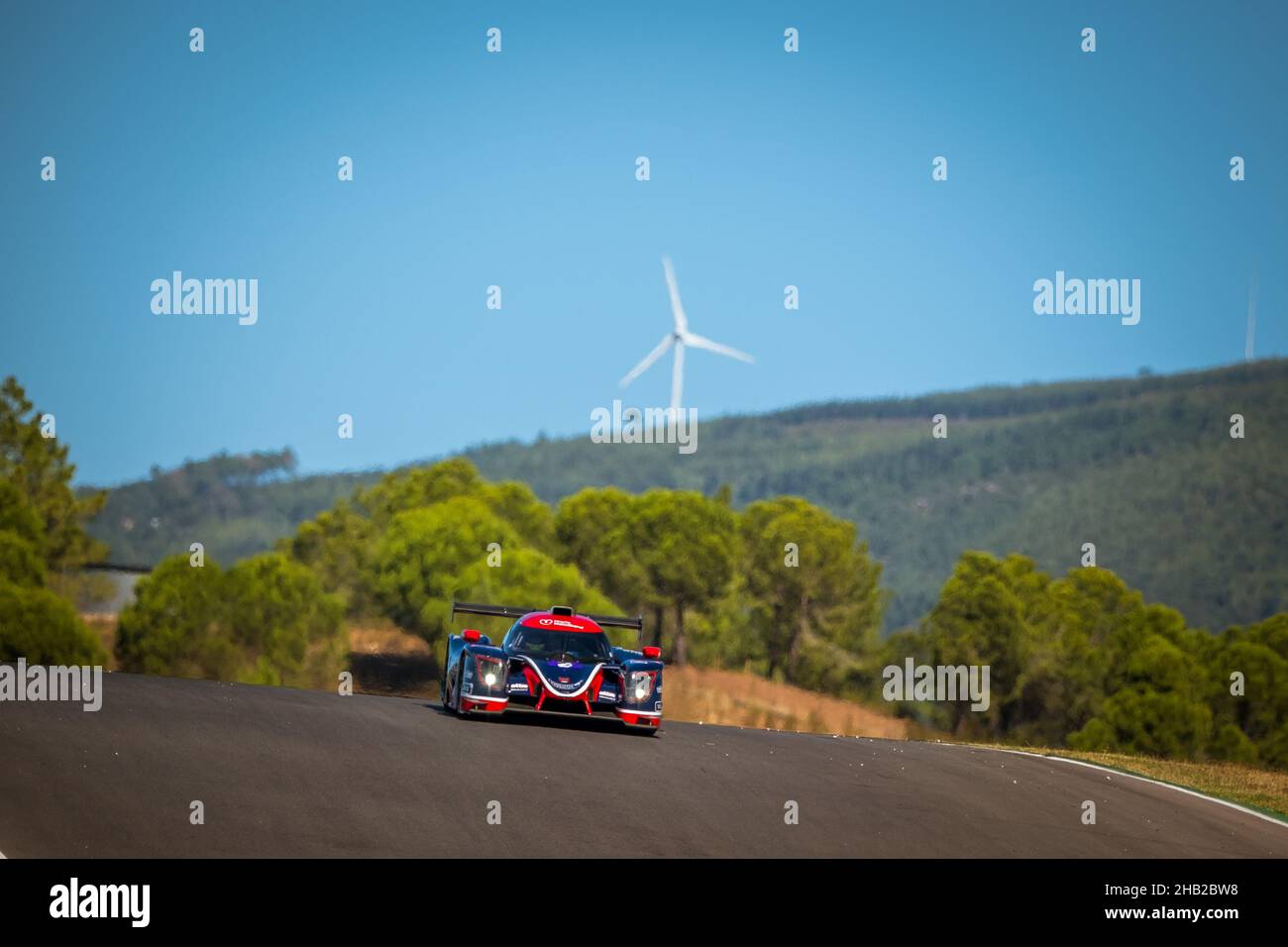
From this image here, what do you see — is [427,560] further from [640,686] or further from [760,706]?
[640,686]

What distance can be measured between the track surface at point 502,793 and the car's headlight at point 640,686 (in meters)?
0.61

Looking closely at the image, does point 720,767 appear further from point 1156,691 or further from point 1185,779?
point 1156,691

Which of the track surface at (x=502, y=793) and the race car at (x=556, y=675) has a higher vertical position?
the race car at (x=556, y=675)

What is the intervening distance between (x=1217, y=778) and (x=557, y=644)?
35.7 ft

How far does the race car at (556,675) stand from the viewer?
2097cm

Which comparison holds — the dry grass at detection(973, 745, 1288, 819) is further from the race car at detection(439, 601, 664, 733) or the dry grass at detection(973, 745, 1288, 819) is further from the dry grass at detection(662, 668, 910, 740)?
the dry grass at detection(662, 668, 910, 740)

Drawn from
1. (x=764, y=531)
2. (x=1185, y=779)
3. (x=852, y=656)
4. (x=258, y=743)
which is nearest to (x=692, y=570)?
(x=764, y=531)

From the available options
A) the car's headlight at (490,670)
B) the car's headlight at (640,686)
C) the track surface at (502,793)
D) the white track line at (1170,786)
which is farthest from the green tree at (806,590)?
the car's headlight at (490,670)

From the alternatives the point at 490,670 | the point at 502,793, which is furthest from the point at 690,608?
the point at 502,793

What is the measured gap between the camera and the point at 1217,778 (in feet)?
82.0

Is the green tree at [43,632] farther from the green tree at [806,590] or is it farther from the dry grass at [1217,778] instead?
the green tree at [806,590]

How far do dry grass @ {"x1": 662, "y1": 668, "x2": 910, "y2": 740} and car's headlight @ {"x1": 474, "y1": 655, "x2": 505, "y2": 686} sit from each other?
2471cm

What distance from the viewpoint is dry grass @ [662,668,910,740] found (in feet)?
174

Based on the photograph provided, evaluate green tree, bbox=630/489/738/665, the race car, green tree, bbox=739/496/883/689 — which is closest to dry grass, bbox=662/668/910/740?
green tree, bbox=630/489/738/665
